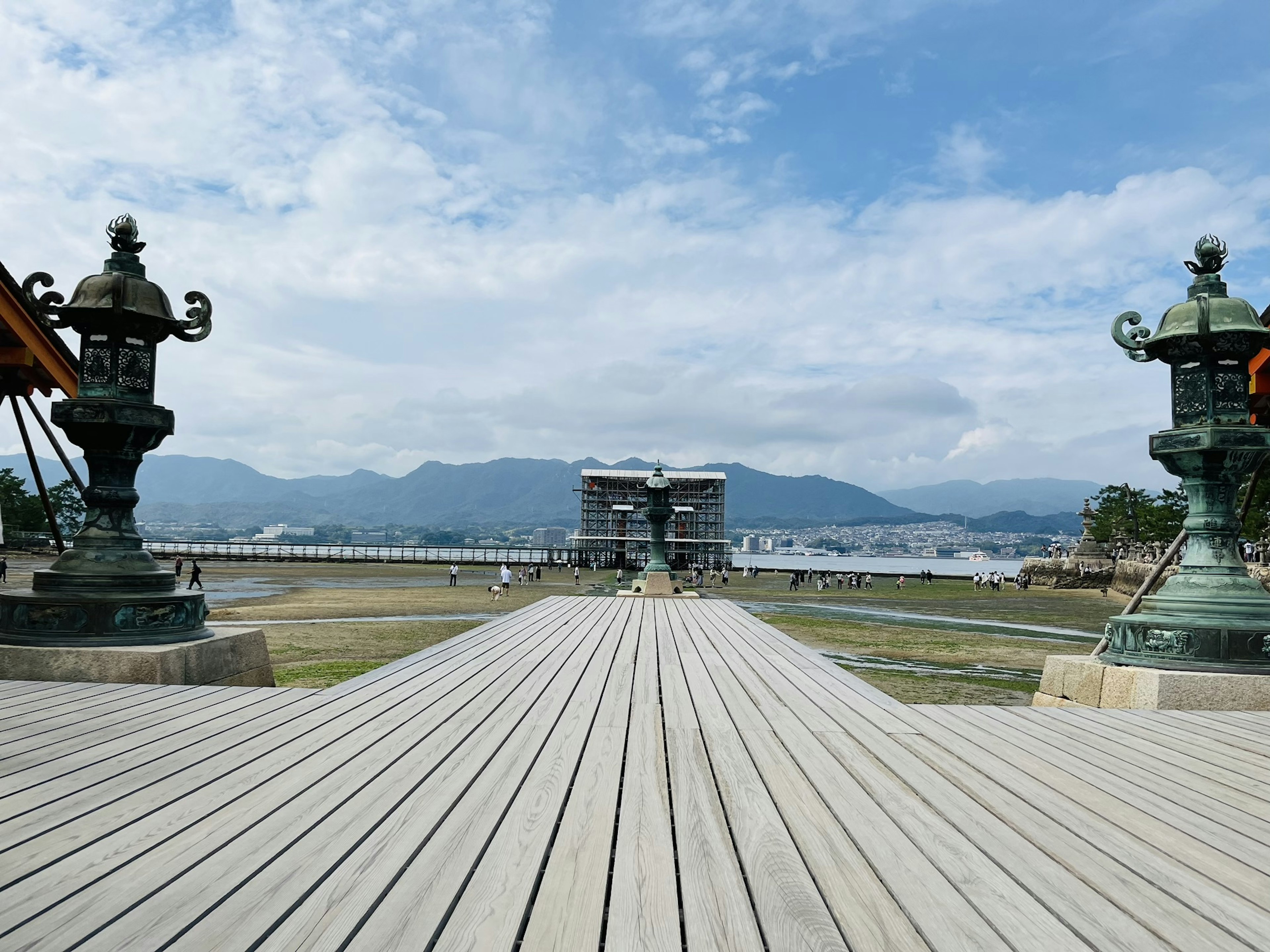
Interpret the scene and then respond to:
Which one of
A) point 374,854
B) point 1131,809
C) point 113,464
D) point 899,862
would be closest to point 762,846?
point 899,862

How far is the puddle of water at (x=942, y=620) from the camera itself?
59.4 feet

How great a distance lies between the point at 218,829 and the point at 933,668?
10.8 metres

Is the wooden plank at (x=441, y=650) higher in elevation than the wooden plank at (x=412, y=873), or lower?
lower

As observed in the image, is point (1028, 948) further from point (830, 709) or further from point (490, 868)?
point (830, 709)

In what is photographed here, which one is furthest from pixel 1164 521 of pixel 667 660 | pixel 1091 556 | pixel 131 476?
pixel 131 476

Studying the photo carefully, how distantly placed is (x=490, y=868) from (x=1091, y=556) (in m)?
60.6

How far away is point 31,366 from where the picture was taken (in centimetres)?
778

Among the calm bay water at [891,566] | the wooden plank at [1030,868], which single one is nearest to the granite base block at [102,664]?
the wooden plank at [1030,868]

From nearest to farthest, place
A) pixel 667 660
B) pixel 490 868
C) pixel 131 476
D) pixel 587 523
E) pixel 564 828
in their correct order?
1. pixel 490 868
2. pixel 564 828
3. pixel 131 476
4. pixel 667 660
5. pixel 587 523

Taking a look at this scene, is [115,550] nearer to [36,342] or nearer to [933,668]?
[36,342]

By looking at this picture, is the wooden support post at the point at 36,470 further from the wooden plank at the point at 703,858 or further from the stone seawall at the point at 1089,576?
the stone seawall at the point at 1089,576

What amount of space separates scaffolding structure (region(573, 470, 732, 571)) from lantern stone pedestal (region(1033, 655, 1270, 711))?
248ft

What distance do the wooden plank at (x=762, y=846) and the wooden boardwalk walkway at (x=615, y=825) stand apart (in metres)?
0.01

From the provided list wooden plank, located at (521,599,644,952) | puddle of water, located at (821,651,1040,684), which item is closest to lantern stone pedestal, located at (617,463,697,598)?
puddle of water, located at (821,651,1040,684)
